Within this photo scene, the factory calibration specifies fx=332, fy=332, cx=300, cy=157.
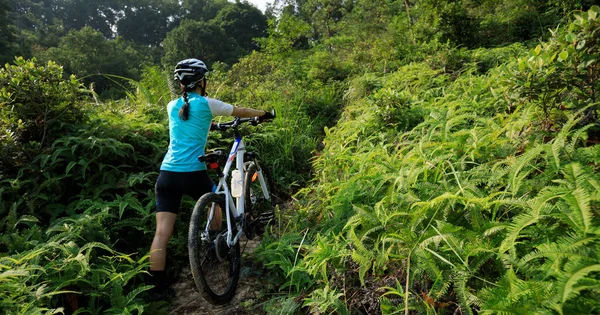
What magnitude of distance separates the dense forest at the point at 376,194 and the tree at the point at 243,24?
40525 millimetres

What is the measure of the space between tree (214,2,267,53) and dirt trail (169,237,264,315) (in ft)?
138

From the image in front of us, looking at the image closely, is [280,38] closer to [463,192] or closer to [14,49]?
[463,192]

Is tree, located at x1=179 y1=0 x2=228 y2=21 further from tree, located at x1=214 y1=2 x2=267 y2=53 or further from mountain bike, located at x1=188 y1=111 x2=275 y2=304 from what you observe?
mountain bike, located at x1=188 y1=111 x2=275 y2=304

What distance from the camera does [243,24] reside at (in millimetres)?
45531

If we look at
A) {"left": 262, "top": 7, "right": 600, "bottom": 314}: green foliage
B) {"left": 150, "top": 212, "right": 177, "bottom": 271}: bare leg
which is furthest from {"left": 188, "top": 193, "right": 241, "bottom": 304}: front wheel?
{"left": 262, "top": 7, "right": 600, "bottom": 314}: green foliage

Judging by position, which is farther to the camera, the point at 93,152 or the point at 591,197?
the point at 93,152

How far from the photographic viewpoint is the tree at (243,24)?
43.9 metres

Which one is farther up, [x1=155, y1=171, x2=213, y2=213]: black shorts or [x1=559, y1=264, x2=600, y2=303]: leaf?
[x1=155, y1=171, x2=213, y2=213]: black shorts

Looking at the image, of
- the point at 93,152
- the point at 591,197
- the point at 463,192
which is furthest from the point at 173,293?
the point at 591,197

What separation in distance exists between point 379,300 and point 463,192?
798 millimetres

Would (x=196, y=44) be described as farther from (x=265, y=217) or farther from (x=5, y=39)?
(x=265, y=217)

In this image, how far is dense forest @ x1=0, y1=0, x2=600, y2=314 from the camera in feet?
5.26

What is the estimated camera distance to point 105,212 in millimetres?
2934

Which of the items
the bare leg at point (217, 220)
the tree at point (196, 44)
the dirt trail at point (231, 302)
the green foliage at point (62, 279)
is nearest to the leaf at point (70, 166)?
the green foliage at point (62, 279)
